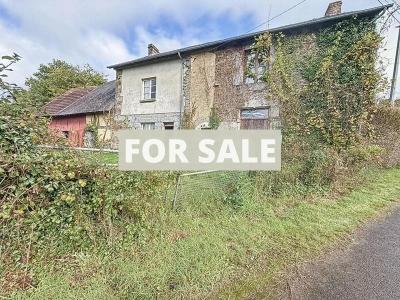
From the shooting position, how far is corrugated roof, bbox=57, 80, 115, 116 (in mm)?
17203

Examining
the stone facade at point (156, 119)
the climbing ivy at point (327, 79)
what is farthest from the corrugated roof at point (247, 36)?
the stone facade at point (156, 119)

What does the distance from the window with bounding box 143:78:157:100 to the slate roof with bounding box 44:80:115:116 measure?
288 centimetres

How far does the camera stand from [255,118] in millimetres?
12062

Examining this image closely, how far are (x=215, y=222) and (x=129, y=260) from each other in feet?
5.32

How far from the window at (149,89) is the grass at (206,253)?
36.8ft

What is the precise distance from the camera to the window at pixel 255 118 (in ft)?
38.6

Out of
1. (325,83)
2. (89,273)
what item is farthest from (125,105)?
(89,273)

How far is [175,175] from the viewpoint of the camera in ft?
13.2

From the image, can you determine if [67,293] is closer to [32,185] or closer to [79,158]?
[32,185]

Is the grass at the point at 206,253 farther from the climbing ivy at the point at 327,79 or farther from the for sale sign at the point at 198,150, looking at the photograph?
the climbing ivy at the point at 327,79

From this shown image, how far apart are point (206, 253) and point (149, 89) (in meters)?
13.2

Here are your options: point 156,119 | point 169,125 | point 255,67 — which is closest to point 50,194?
point 255,67

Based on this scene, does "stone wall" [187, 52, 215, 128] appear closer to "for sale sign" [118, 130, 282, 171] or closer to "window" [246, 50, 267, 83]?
"window" [246, 50, 267, 83]

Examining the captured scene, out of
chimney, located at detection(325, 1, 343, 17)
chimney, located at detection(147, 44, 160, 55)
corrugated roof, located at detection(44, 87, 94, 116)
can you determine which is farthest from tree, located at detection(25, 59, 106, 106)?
chimney, located at detection(325, 1, 343, 17)
